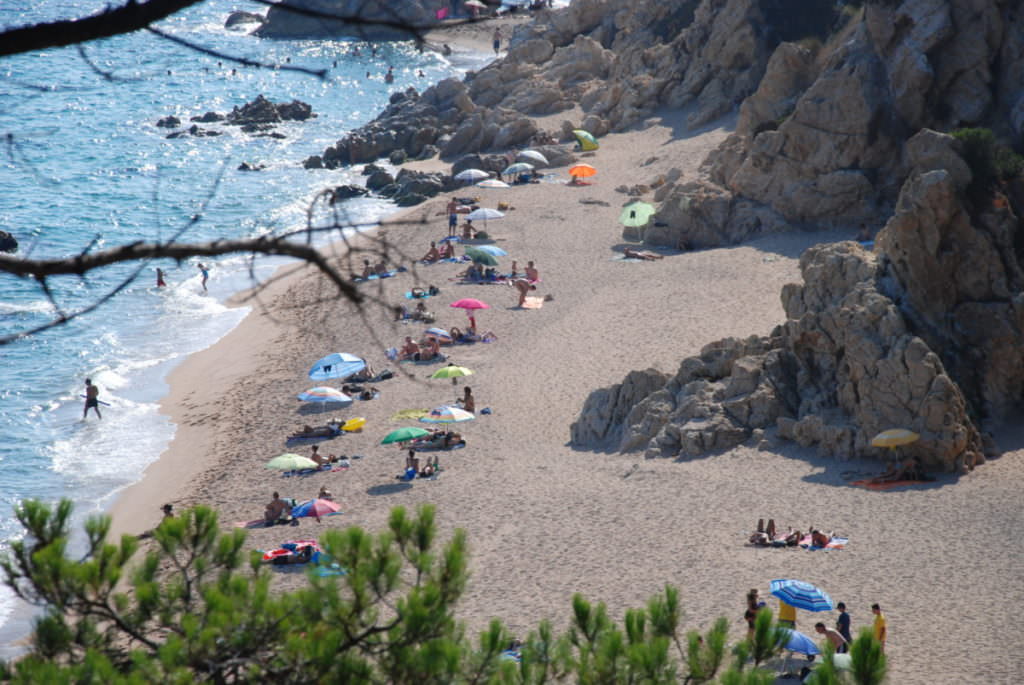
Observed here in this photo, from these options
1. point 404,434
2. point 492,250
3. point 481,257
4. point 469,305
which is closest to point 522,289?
point 481,257

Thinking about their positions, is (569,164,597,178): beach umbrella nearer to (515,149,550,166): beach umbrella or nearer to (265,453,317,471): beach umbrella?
(515,149,550,166): beach umbrella

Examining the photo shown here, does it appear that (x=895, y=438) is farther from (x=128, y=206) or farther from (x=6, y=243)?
(x=128, y=206)

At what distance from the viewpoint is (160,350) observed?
28.5m

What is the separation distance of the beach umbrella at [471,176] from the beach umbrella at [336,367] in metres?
16.0

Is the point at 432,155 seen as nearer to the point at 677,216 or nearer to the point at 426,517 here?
the point at 677,216

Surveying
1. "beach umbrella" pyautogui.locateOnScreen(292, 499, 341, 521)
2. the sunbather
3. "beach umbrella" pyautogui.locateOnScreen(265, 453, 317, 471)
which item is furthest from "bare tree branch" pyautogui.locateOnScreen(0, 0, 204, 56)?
"beach umbrella" pyautogui.locateOnScreen(265, 453, 317, 471)

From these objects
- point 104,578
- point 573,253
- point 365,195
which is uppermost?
point 365,195

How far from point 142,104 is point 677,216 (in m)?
43.0

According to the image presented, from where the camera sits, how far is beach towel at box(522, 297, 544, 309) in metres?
27.8

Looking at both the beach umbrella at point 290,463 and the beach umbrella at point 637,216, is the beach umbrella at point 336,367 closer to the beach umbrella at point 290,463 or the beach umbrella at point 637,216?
the beach umbrella at point 290,463

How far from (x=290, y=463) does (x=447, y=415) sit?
2897 mm

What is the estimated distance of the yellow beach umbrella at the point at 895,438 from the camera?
54.9ft

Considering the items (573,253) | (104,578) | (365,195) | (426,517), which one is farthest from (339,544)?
(365,195)

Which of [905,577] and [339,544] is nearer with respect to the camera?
[339,544]
